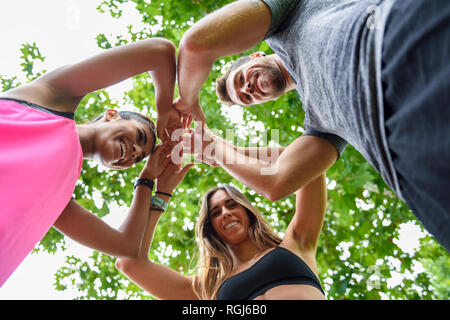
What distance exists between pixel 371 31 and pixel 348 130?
353mm

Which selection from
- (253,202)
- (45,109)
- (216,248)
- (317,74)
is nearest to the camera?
(317,74)

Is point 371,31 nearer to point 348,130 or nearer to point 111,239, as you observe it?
point 348,130

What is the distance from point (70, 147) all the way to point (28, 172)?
0.98 feet

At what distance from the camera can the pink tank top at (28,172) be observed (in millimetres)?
1360

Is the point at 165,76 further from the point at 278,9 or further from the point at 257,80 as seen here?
the point at 278,9

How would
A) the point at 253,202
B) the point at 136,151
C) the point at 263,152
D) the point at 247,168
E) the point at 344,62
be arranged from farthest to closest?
the point at 253,202
the point at 263,152
the point at 136,151
the point at 247,168
the point at 344,62

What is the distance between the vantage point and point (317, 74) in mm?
1226

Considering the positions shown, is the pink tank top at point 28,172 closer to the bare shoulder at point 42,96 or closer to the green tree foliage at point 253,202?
the bare shoulder at point 42,96

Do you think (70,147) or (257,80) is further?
(257,80)

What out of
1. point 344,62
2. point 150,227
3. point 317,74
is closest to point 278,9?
point 317,74

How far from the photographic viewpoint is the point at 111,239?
226 centimetres

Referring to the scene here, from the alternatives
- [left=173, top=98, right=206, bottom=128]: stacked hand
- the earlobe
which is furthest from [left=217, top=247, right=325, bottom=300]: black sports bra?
the earlobe

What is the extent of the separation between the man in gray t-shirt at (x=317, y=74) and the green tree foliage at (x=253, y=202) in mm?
1428
